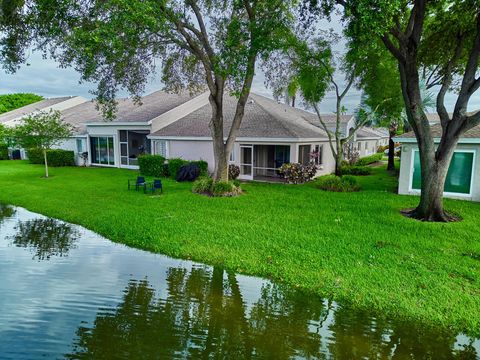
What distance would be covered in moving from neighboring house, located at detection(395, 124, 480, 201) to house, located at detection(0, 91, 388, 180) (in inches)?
236

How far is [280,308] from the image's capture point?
631 cm

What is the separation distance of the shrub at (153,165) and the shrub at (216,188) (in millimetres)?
6010

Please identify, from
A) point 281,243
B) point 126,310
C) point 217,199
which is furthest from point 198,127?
point 126,310

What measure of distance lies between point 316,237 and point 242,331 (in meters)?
4.95

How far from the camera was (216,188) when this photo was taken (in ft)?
53.6

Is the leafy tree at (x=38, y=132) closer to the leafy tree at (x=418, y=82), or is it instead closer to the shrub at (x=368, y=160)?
the leafy tree at (x=418, y=82)

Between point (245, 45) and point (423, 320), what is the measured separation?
12037 mm

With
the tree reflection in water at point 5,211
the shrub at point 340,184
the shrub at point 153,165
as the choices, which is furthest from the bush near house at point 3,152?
the shrub at point 340,184

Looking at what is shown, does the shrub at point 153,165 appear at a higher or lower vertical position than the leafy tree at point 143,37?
lower

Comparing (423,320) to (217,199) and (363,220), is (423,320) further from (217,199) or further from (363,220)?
(217,199)

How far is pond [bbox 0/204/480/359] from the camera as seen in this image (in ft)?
16.6

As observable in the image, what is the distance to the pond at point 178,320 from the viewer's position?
199 inches

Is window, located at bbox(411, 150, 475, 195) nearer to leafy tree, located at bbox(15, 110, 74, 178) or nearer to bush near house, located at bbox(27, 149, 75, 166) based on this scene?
leafy tree, located at bbox(15, 110, 74, 178)

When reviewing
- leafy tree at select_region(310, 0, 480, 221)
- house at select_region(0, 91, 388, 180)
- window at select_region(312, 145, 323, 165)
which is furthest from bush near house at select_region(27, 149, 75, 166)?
leafy tree at select_region(310, 0, 480, 221)
